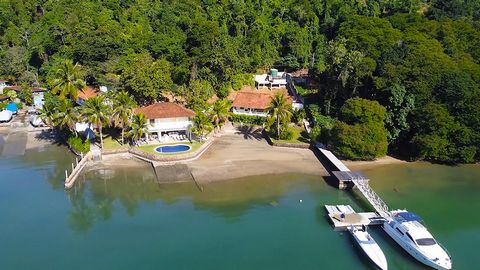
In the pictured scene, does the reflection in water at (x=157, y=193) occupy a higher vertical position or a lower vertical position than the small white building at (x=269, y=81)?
lower

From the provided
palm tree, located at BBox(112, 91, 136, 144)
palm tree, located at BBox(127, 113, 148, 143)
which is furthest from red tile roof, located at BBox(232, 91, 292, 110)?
palm tree, located at BBox(112, 91, 136, 144)

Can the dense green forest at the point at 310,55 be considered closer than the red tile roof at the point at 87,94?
Yes

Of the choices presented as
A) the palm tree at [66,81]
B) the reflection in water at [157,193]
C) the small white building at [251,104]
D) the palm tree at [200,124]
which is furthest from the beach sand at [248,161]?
the palm tree at [66,81]

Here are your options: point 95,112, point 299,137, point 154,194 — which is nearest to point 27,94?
point 95,112

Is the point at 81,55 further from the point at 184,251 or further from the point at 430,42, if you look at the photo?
the point at 430,42

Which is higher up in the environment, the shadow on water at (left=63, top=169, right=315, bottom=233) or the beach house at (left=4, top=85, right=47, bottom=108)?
the beach house at (left=4, top=85, right=47, bottom=108)

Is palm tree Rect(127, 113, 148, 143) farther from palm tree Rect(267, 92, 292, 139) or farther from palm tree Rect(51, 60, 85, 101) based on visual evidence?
palm tree Rect(267, 92, 292, 139)

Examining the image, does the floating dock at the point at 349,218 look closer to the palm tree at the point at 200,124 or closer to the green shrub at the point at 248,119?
the palm tree at the point at 200,124
